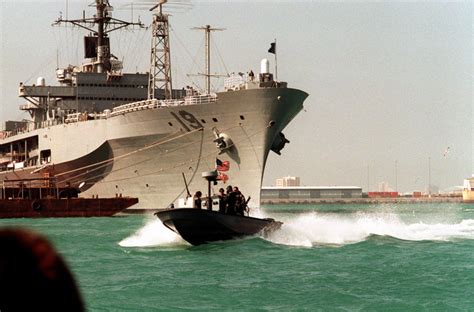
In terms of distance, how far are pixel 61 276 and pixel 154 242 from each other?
29.6m

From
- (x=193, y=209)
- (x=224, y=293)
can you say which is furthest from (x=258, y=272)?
(x=193, y=209)

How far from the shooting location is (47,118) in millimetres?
69812

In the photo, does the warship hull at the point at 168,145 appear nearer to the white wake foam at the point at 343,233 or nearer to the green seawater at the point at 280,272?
the white wake foam at the point at 343,233

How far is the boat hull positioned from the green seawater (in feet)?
0.98

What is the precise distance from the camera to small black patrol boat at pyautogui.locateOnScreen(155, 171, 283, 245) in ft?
91.0

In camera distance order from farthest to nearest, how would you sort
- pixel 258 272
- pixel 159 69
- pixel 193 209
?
pixel 159 69, pixel 193 209, pixel 258 272

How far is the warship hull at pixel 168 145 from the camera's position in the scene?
51531 millimetres

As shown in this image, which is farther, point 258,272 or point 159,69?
point 159,69

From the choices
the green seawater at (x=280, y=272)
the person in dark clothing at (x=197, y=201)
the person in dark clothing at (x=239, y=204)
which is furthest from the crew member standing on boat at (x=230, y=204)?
the green seawater at (x=280, y=272)

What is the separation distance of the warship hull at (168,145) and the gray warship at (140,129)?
2.6 inches

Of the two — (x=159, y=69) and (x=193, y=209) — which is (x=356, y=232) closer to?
(x=193, y=209)

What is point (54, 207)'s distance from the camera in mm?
61781

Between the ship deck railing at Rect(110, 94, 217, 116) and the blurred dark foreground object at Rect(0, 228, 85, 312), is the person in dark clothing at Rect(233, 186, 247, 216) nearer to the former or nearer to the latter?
the ship deck railing at Rect(110, 94, 217, 116)

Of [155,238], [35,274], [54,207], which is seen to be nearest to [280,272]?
[155,238]
